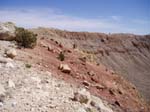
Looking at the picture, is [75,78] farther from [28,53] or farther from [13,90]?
[13,90]

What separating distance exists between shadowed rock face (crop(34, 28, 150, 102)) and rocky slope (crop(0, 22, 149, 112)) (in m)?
30.9

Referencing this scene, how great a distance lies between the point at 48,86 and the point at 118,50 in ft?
162

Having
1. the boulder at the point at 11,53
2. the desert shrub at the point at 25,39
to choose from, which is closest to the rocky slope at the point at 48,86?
the boulder at the point at 11,53

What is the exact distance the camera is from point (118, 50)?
195 ft

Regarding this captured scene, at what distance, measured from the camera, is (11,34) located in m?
16.6

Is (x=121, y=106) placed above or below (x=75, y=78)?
below

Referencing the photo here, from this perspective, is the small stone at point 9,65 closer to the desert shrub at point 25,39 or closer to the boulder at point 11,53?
the boulder at point 11,53

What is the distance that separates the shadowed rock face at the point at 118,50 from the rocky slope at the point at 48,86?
30912 mm

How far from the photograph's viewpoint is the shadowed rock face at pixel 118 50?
50.3 metres

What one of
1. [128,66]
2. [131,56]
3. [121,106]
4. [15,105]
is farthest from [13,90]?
[131,56]

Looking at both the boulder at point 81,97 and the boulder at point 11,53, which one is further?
the boulder at point 11,53

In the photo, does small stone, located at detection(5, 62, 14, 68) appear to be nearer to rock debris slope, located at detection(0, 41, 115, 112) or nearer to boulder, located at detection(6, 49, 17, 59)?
rock debris slope, located at detection(0, 41, 115, 112)

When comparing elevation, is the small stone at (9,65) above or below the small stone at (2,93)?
above

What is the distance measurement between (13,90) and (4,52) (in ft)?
13.2
